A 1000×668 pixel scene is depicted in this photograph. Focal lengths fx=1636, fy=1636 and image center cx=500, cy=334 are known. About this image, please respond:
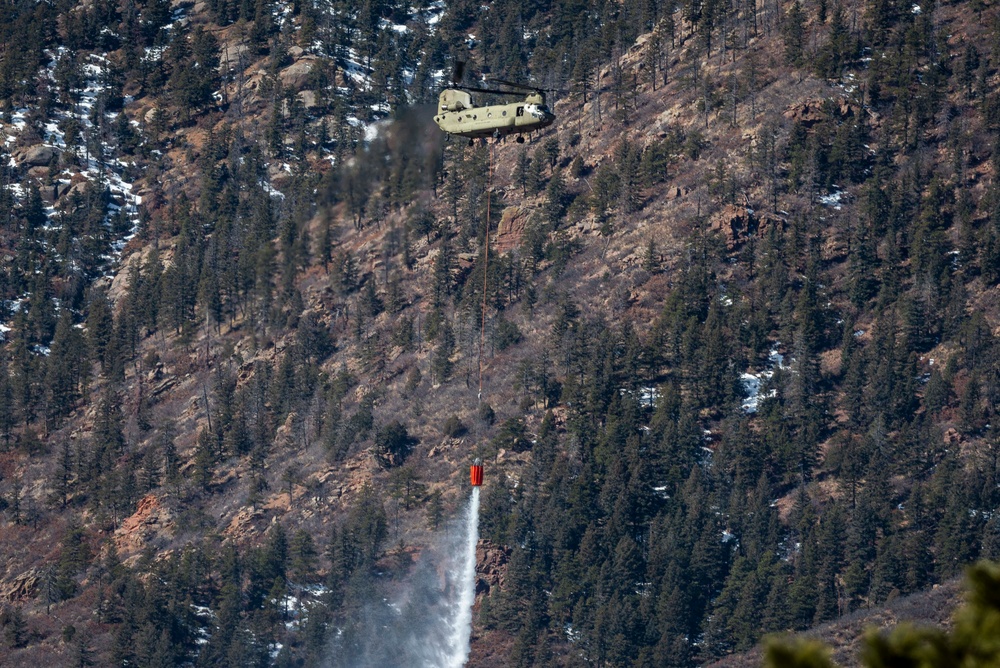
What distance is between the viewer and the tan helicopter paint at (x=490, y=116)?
212 feet

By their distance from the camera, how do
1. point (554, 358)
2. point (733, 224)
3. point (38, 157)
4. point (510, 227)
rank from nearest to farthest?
point (554, 358) < point (733, 224) < point (510, 227) < point (38, 157)

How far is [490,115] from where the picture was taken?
2601 inches

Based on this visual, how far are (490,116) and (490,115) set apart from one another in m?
0.04

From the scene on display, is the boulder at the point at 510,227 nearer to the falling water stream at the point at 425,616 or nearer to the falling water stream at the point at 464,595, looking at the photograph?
the falling water stream at the point at 464,595

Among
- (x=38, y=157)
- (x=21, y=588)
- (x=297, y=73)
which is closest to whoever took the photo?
(x=21, y=588)

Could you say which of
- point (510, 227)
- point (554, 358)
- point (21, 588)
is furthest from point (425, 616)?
point (510, 227)

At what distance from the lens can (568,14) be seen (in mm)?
165500

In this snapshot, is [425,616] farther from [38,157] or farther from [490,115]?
[38,157]

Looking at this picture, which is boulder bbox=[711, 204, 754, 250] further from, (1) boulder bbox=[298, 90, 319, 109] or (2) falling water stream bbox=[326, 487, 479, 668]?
(1) boulder bbox=[298, 90, 319, 109]

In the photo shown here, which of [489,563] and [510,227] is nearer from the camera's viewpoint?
[489,563]

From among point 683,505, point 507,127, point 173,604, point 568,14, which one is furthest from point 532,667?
point 568,14

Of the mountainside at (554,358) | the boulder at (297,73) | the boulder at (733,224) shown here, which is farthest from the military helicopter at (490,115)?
the boulder at (297,73)

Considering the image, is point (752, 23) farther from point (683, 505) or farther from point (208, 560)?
point (208, 560)

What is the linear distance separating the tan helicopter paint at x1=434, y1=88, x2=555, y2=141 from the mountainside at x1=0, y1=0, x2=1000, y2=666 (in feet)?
91.8
